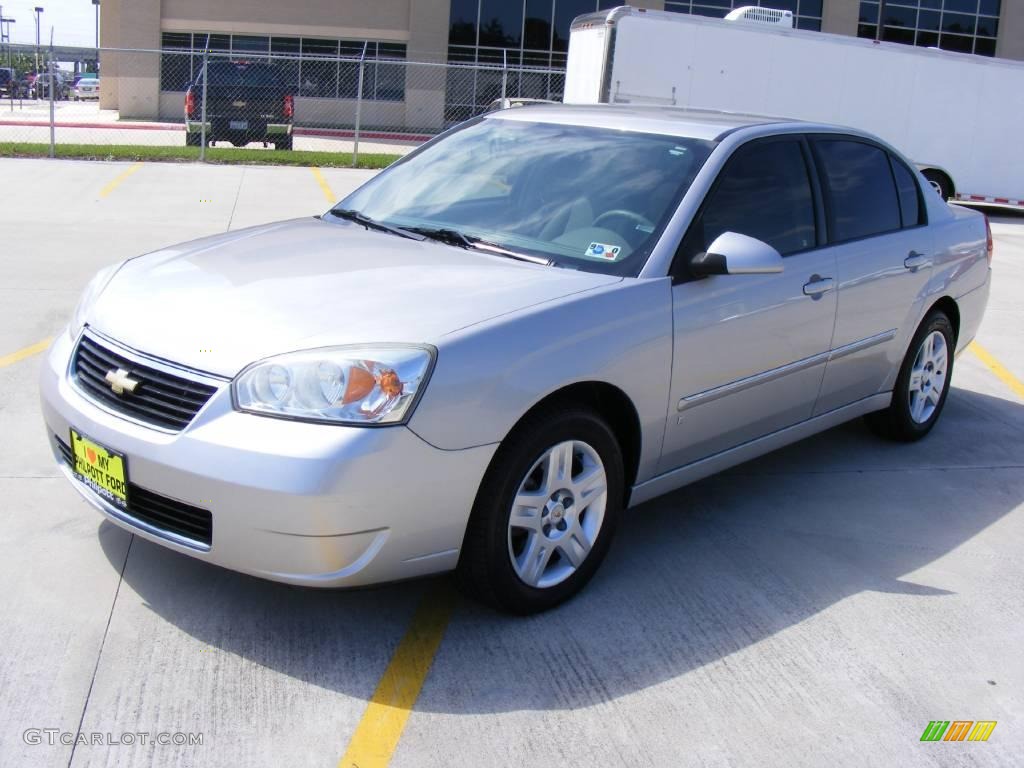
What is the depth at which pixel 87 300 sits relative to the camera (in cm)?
416

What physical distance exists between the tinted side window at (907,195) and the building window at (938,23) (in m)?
31.4

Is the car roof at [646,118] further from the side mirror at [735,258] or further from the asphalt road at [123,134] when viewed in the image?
the asphalt road at [123,134]

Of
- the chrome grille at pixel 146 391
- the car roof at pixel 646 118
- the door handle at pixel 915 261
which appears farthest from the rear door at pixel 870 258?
the chrome grille at pixel 146 391

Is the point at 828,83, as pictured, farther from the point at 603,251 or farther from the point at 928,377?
the point at 603,251

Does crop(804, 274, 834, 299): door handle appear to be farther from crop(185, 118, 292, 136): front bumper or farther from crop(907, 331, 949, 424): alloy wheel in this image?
crop(185, 118, 292, 136): front bumper

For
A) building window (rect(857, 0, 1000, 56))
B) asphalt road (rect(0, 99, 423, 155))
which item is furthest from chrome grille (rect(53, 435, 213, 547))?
building window (rect(857, 0, 1000, 56))

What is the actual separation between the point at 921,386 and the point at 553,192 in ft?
8.28

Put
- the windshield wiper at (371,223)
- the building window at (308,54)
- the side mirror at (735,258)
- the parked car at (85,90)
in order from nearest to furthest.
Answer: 1. the side mirror at (735,258)
2. the windshield wiper at (371,223)
3. the building window at (308,54)
4. the parked car at (85,90)

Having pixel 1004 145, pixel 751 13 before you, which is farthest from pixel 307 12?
pixel 1004 145

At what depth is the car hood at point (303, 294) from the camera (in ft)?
11.4

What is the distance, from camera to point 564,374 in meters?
3.65

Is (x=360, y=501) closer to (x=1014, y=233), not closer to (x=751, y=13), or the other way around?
(x=1014, y=233)

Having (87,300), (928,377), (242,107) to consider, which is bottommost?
(928,377)

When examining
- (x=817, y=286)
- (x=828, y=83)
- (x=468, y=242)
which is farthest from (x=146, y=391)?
(x=828, y=83)
